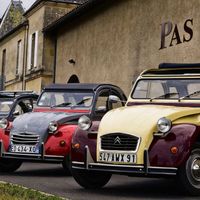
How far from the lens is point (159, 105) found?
955 centimetres

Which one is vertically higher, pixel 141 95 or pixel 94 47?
pixel 94 47

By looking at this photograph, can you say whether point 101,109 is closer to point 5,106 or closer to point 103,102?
point 103,102

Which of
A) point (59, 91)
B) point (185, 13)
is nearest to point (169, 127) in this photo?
point (59, 91)

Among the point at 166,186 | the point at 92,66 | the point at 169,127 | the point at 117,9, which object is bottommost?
the point at 166,186

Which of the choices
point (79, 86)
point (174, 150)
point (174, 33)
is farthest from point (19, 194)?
point (174, 33)

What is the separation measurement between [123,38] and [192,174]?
1361cm

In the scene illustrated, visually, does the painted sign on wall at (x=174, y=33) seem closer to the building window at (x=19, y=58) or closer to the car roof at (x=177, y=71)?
the car roof at (x=177, y=71)

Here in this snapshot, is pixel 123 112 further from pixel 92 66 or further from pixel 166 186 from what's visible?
pixel 92 66

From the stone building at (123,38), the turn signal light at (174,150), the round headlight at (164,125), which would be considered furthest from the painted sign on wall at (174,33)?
the turn signal light at (174,150)

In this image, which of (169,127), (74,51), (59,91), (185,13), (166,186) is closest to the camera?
(169,127)

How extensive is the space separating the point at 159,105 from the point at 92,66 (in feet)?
49.3

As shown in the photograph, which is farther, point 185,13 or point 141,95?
point 185,13

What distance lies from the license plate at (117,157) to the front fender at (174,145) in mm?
272

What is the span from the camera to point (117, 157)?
8.69 metres
